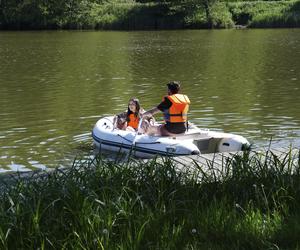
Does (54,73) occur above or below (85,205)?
below

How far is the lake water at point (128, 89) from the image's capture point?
1058 cm

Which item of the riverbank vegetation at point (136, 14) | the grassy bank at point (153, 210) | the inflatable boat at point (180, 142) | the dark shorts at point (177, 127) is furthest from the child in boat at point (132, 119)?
the riverbank vegetation at point (136, 14)

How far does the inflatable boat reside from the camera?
28.4 ft

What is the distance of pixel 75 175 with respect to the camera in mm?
4773

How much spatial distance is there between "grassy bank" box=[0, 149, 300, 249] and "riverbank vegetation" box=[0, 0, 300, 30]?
142 ft

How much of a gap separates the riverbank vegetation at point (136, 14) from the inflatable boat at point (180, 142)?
38.7m

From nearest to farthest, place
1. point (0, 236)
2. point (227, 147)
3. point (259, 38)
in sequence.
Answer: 1. point (0, 236)
2. point (227, 147)
3. point (259, 38)

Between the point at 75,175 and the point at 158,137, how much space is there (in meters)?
4.39

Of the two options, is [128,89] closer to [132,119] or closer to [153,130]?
[132,119]

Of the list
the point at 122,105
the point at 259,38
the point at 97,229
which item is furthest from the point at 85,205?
the point at 259,38

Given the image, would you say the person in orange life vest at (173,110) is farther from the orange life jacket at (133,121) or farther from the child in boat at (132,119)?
the orange life jacket at (133,121)

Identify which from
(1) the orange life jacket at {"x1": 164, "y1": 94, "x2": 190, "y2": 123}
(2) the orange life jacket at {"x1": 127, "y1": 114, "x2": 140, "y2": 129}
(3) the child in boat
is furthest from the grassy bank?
(2) the orange life jacket at {"x1": 127, "y1": 114, "x2": 140, "y2": 129}

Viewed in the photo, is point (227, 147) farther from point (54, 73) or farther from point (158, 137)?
point (54, 73)

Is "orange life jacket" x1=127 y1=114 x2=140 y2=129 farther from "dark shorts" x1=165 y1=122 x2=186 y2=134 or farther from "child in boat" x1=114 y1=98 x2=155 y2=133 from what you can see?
"dark shorts" x1=165 y1=122 x2=186 y2=134
